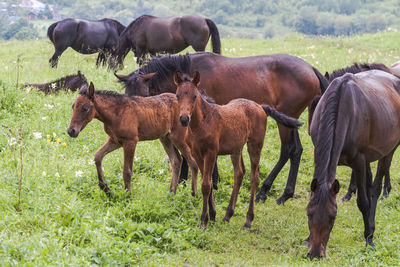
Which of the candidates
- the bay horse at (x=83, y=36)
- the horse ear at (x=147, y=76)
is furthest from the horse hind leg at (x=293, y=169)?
the bay horse at (x=83, y=36)

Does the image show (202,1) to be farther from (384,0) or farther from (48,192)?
(48,192)

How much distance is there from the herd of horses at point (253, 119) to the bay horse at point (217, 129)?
0.01 meters

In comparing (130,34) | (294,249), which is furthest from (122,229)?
(130,34)

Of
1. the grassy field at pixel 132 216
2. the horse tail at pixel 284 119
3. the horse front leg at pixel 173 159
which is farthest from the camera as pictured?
the horse front leg at pixel 173 159

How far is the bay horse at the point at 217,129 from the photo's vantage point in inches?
215

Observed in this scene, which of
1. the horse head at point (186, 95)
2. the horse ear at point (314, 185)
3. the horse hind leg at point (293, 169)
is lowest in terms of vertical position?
the horse hind leg at point (293, 169)

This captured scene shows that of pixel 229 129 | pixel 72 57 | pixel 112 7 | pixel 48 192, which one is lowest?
pixel 112 7

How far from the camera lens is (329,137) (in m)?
5.19

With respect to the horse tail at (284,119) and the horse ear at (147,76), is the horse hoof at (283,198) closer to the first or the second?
the horse tail at (284,119)

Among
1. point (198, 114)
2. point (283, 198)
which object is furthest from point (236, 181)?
point (283, 198)

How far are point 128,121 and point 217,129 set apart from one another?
1.19 metres

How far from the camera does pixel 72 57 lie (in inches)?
642

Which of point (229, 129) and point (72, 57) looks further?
point (72, 57)

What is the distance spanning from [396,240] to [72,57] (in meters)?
13.3
